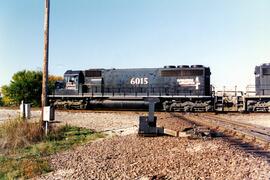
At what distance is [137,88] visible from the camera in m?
28.9

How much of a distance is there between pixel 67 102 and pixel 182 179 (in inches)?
992

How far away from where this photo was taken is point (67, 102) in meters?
29.7

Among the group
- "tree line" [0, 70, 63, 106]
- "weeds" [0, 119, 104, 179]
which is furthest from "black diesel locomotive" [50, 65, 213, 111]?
"tree line" [0, 70, 63, 106]

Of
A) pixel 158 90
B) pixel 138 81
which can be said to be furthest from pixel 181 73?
pixel 138 81

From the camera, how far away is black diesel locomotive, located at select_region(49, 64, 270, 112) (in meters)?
26.4

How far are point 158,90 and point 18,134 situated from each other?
16.9 meters

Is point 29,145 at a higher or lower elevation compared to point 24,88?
lower

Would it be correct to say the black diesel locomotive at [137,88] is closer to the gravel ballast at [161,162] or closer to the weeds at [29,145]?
the weeds at [29,145]

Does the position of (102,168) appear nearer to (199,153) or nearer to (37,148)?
(199,153)

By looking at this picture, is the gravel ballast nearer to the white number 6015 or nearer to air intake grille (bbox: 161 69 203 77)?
air intake grille (bbox: 161 69 203 77)

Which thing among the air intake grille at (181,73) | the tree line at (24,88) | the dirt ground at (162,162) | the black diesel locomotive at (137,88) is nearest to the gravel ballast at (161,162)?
the dirt ground at (162,162)

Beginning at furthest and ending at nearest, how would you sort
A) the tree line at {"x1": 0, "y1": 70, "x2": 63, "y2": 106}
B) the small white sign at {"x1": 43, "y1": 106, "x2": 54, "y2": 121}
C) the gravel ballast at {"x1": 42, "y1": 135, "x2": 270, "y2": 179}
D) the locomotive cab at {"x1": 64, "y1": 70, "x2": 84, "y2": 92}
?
1. the tree line at {"x1": 0, "y1": 70, "x2": 63, "y2": 106}
2. the locomotive cab at {"x1": 64, "y1": 70, "x2": 84, "y2": 92}
3. the small white sign at {"x1": 43, "y1": 106, "x2": 54, "y2": 121}
4. the gravel ballast at {"x1": 42, "y1": 135, "x2": 270, "y2": 179}

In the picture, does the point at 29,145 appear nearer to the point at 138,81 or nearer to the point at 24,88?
the point at 138,81

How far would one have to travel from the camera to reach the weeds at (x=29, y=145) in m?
7.37
